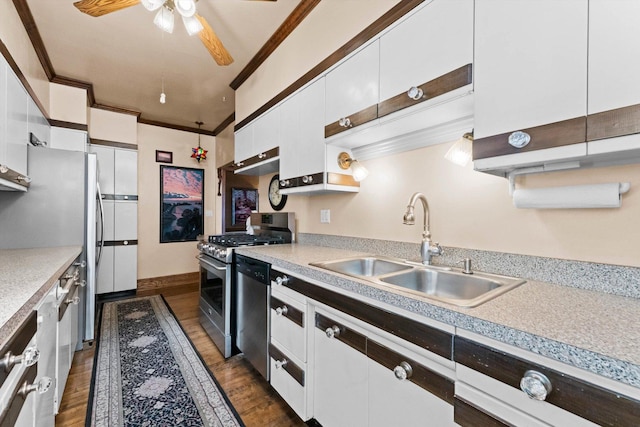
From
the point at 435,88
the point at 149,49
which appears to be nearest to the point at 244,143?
the point at 149,49

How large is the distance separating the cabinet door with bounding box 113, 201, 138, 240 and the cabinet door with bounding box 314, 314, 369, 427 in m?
3.80

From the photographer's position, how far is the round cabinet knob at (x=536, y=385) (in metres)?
0.62

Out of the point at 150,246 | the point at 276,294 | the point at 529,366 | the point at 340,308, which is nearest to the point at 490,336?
the point at 529,366

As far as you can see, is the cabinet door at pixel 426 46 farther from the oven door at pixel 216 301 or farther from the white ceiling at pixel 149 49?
the oven door at pixel 216 301

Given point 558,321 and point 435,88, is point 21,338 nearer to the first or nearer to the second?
point 558,321

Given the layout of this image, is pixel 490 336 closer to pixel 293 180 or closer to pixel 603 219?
pixel 603 219

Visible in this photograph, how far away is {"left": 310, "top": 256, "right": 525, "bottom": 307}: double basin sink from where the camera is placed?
119cm

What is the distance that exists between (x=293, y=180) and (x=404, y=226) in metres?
0.91

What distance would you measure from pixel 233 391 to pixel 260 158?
1.85 m

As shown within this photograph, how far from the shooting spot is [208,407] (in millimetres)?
1678

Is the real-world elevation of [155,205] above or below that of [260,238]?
above

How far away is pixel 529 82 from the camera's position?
36.4 inches

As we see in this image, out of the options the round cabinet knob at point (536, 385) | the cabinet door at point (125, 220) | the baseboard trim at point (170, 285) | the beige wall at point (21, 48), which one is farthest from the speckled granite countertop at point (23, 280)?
the baseboard trim at point (170, 285)

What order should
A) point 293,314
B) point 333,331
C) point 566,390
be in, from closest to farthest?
point 566,390
point 333,331
point 293,314
